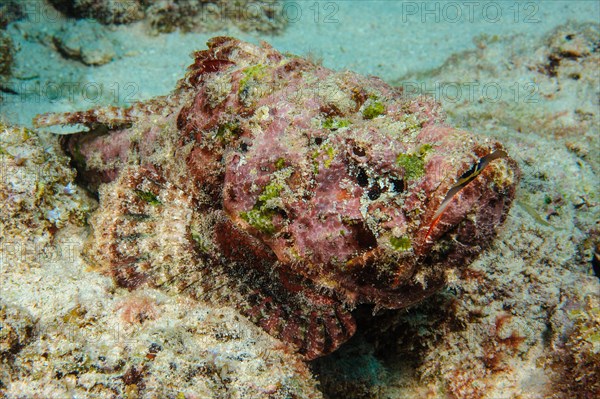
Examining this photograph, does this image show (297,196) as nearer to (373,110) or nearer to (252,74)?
(373,110)

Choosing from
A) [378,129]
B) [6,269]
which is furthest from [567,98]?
[6,269]

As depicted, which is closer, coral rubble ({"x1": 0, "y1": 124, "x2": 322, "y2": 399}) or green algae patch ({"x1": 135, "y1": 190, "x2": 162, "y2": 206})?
coral rubble ({"x1": 0, "y1": 124, "x2": 322, "y2": 399})

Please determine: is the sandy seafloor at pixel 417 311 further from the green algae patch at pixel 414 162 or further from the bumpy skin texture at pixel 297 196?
the green algae patch at pixel 414 162

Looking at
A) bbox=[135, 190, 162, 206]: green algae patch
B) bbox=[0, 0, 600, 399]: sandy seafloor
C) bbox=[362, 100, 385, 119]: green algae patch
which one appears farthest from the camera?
bbox=[135, 190, 162, 206]: green algae patch

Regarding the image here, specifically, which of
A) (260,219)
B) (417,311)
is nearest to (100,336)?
(260,219)

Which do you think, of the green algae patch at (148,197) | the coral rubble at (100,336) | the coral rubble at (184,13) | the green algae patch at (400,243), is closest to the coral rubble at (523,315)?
the green algae patch at (400,243)

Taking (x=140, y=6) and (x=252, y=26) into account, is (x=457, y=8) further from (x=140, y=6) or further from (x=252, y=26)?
Answer: (x=140, y=6)

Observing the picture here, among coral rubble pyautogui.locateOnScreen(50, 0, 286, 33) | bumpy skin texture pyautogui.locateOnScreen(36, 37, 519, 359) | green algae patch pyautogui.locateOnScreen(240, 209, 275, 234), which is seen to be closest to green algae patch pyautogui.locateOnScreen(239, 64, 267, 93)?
bumpy skin texture pyautogui.locateOnScreen(36, 37, 519, 359)

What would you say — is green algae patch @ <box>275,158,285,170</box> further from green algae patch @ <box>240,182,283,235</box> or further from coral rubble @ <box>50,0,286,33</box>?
coral rubble @ <box>50,0,286,33</box>

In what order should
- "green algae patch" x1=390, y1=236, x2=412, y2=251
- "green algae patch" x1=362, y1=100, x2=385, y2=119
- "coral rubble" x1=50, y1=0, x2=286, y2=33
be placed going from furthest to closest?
"coral rubble" x1=50, y1=0, x2=286, y2=33, "green algae patch" x1=362, y1=100, x2=385, y2=119, "green algae patch" x1=390, y1=236, x2=412, y2=251
